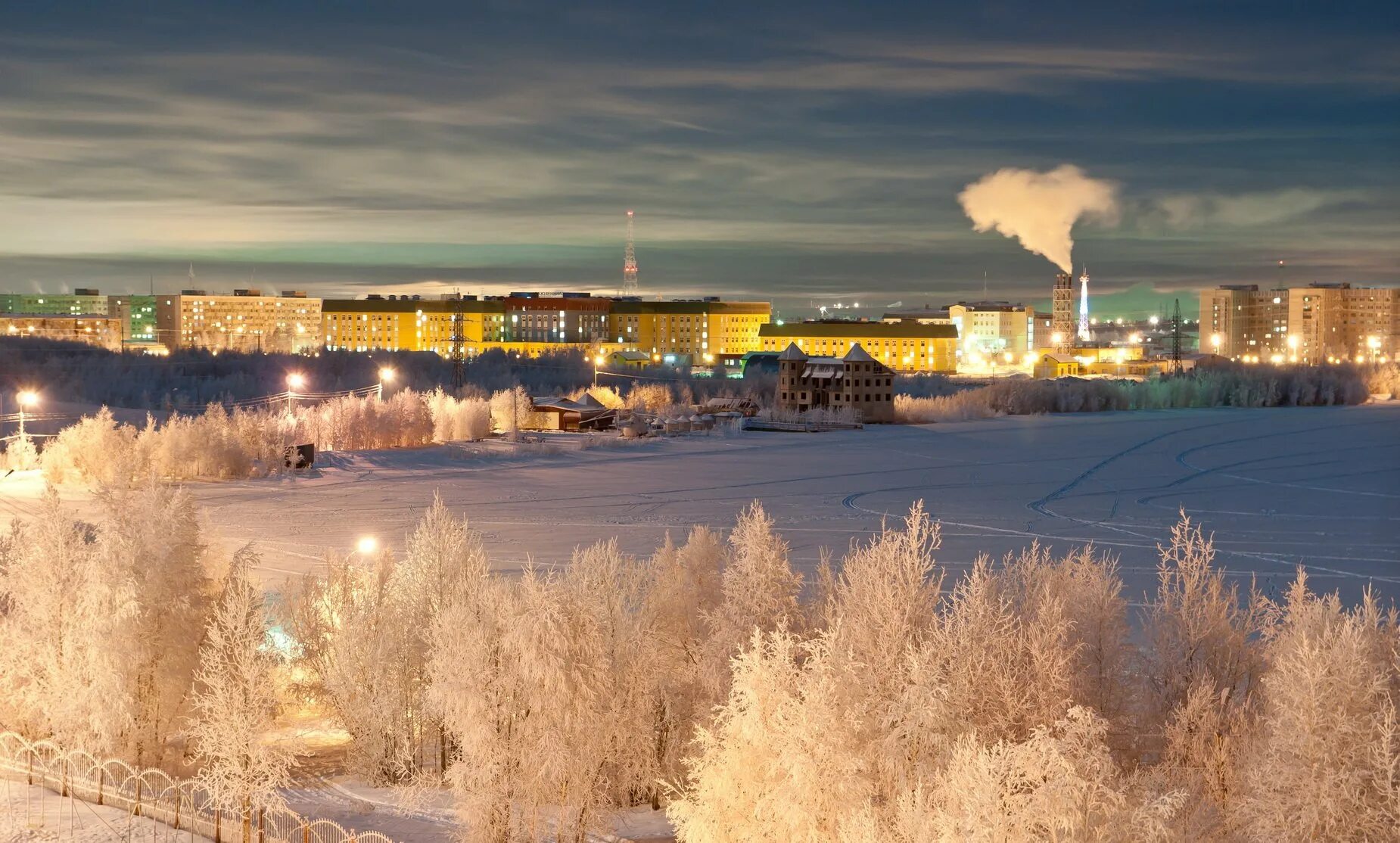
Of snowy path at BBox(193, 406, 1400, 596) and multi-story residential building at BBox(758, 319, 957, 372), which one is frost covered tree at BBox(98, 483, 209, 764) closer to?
snowy path at BBox(193, 406, 1400, 596)

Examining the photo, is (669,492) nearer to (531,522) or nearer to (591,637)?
(531,522)

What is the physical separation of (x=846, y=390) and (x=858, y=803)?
54.1 m

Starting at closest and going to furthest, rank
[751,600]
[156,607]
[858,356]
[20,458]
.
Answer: [156,607] < [751,600] < [20,458] < [858,356]

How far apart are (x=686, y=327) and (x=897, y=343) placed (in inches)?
1375

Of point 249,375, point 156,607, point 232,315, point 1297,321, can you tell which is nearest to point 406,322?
point 232,315

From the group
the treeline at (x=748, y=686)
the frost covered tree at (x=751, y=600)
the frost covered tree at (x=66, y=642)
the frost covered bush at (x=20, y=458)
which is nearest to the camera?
the treeline at (x=748, y=686)

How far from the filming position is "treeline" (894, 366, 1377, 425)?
7112cm

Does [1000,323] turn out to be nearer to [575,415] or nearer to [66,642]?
[575,415]

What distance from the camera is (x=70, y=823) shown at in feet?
49.8

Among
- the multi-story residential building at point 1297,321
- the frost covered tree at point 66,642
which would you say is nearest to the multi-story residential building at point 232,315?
the multi-story residential building at point 1297,321

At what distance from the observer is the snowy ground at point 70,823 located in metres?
14.8

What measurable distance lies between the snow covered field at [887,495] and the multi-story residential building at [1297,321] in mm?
93139

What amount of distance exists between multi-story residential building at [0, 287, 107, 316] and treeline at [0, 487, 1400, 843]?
180m

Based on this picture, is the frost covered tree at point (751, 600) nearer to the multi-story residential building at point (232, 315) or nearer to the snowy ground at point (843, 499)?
the snowy ground at point (843, 499)
